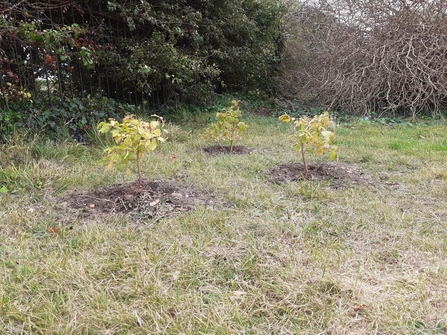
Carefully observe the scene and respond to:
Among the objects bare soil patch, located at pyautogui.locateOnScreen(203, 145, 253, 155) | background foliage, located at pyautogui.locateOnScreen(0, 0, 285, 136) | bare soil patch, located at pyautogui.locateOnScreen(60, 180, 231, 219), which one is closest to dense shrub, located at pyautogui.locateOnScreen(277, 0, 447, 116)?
background foliage, located at pyautogui.locateOnScreen(0, 0, 285, 136)

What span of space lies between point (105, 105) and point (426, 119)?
6.14m

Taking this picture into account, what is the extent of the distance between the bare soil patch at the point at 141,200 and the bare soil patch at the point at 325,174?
2.80 ft

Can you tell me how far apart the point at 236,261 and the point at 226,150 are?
2.71 metres

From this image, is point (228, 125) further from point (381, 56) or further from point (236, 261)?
point (381, 56)

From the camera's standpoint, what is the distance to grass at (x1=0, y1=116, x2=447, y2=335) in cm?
132

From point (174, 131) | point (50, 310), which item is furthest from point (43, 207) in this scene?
point (174, 131)

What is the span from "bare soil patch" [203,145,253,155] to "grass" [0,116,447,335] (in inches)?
44.8

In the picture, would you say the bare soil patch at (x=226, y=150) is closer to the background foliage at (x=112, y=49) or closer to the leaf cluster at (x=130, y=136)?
the background foliage at (x=112, y=49)

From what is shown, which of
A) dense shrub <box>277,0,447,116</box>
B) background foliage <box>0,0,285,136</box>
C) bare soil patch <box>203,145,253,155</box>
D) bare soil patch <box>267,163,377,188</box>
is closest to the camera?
bare soil patch <box>267,163,377,188</box>

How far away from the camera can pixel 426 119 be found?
6719mm

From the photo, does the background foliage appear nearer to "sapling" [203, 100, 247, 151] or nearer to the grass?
"sapling" [203, 100, 247, 151]

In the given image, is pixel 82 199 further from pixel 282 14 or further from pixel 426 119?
pixel 282 14

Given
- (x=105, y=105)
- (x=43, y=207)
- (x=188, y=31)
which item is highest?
(x=188, y=31)

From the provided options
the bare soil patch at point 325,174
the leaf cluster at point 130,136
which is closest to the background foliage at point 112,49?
the leaf cluster at point 130,136
